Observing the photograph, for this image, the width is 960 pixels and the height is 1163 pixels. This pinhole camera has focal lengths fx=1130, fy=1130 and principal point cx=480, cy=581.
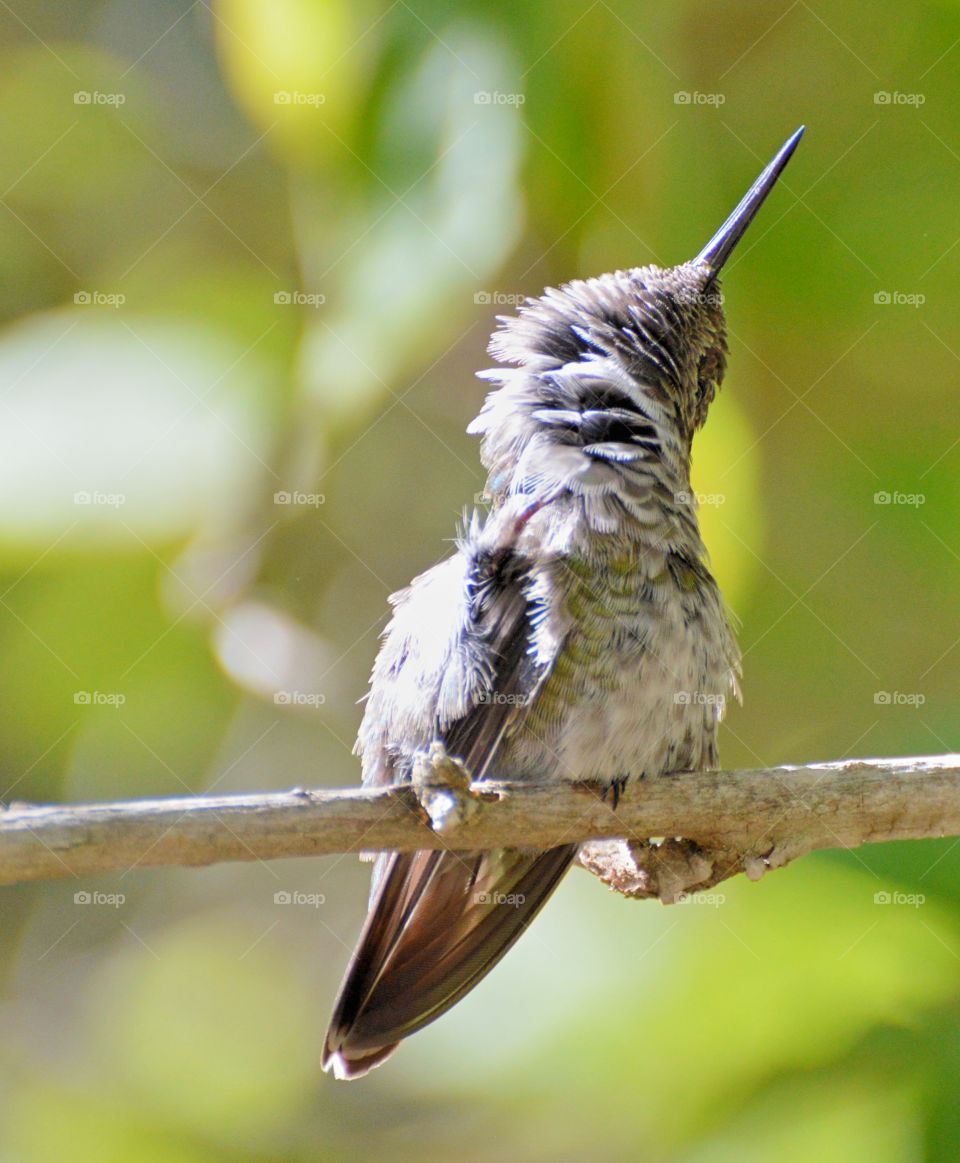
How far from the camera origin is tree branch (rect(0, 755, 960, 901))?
181cm

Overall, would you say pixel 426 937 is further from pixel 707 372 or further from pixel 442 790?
pixel 707 372

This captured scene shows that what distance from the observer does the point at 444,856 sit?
106 inches

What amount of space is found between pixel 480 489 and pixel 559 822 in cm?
204

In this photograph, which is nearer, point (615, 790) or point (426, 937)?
point (615, 790)

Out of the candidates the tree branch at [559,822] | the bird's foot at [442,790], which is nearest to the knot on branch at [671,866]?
the tree branch at [559,822]

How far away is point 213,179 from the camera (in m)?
4.65

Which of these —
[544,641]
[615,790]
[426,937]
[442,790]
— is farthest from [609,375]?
[426,937]

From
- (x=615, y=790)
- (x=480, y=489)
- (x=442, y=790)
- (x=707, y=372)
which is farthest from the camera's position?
(x=480, y=489)

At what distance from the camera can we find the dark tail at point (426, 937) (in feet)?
8.89

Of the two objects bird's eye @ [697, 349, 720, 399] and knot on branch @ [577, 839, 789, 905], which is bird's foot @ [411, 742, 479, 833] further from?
bird's eye @ [697, 349, 720, 399]

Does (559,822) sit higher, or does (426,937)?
(559,822)

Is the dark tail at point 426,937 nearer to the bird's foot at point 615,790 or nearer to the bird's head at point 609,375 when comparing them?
the bird's foot at point 615,790

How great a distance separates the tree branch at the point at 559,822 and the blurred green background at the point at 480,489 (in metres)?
1.48

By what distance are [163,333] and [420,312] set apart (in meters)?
1.09
